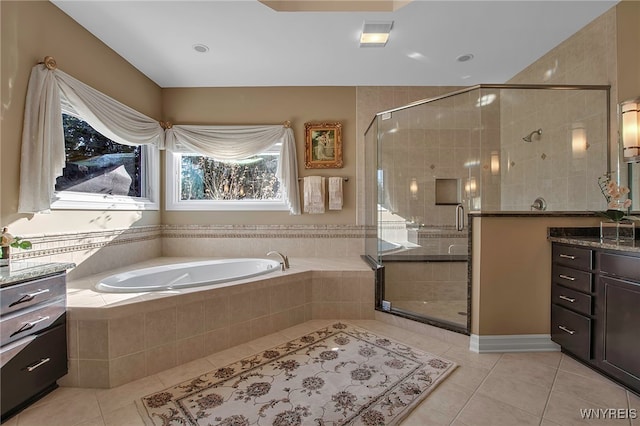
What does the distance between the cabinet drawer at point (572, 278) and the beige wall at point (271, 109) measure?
2.05 metres

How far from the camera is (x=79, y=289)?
1996 millimetres

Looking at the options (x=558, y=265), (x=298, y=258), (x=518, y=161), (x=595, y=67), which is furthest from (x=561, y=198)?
(x=298, y=258)

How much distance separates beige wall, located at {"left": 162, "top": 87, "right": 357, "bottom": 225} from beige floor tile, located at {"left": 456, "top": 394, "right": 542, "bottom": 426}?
2.20 meters

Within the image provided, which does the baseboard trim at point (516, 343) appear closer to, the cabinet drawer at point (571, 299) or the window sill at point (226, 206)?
the cabinet drawer at point (571, 299)

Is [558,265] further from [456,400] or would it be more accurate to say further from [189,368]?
[189,368]

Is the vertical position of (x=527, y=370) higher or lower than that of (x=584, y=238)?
lower

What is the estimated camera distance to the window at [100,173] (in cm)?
227

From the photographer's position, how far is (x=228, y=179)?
348 cm

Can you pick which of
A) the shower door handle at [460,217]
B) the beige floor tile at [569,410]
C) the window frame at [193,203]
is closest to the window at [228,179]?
the window frame at [193,203]

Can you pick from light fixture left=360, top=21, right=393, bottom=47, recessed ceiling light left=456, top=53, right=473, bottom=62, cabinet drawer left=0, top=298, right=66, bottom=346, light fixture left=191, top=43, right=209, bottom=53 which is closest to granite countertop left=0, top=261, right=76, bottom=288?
cabinet drawer left=0, top=298, right=66, bottom=346

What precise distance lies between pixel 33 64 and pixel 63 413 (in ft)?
7.28

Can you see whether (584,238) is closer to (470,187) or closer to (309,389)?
(470,187)

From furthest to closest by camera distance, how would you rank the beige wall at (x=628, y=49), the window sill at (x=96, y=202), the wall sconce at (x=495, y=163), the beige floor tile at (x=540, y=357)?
the wall sconce at (x=495, y=163)
the window sill at (x=96, y=202)
the beige wall at (x=628, y=49)
the beige floor tile at (x=540, y=357)

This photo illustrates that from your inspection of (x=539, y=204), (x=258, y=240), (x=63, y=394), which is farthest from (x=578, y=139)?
(x=63, y=394)
